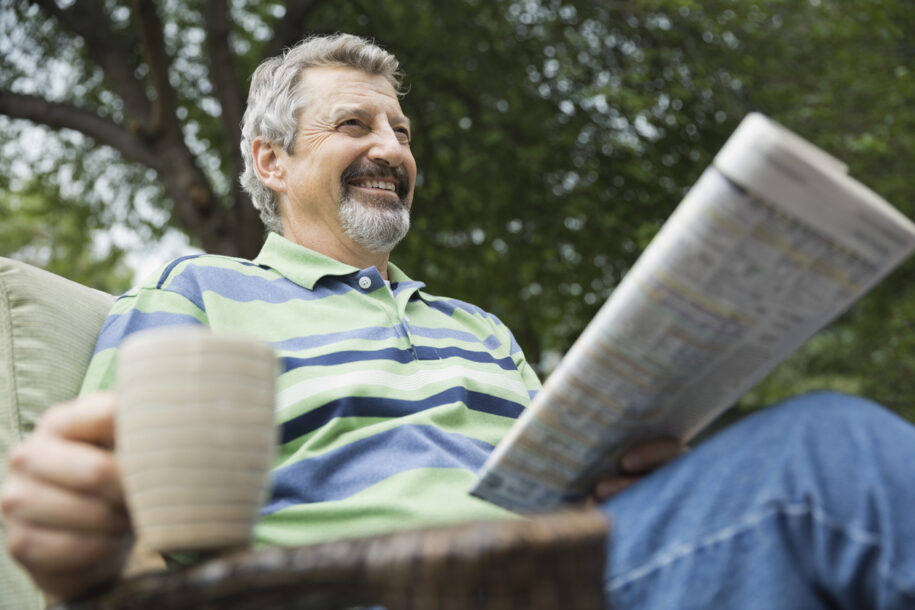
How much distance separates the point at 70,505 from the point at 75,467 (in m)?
0.03

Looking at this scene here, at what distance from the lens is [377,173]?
2213 millimetres

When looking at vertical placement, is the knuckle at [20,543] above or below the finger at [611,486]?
below

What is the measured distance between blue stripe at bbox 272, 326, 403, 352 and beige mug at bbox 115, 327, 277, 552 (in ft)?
2.57

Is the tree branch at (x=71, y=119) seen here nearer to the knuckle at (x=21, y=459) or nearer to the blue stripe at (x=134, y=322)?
the blue stripe at (x=134, y=322)

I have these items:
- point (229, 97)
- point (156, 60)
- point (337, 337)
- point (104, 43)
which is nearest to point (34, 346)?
point (337, 337)

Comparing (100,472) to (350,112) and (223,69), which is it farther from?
(223,69)

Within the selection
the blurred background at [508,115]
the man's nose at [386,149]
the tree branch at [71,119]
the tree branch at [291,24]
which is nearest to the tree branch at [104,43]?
the blurred background at [508,115]

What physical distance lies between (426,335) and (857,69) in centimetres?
463

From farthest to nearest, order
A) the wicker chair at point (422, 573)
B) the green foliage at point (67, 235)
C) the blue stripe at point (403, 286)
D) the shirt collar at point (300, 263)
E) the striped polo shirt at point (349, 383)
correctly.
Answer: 1. the green foliage at point (67, 235)
2. the blue stripe at point (403, 286)
3. the shirt collar at point (300, 263)
4. the striped polo shirt at point (349, 383)
5. the wicker chair at point (422, 573)

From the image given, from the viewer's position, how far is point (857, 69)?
5.41 m

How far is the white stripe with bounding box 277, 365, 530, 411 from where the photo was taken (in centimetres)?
146

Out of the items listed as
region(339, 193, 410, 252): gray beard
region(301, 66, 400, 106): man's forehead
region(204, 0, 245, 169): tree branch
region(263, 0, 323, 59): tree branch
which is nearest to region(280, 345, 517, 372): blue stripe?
region(339, 193, 410, 252): gray beard

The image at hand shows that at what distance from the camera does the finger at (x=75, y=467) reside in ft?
2.51

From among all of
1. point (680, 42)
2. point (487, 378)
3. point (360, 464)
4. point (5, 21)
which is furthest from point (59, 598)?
point (5, 21)
